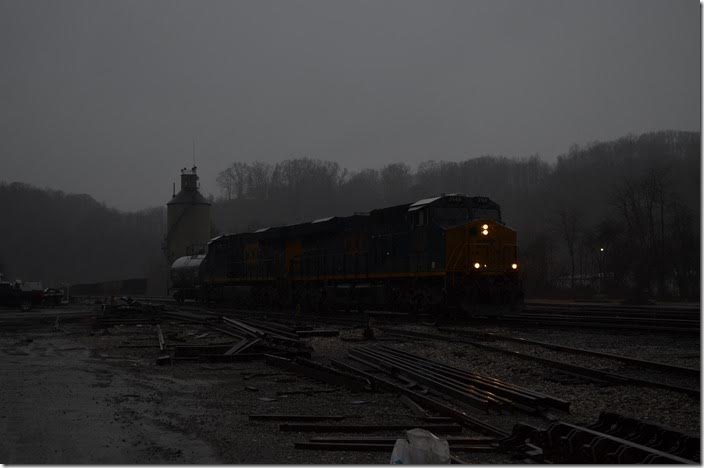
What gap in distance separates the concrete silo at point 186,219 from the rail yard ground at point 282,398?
6298cm

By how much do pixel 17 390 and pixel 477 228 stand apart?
14888mm

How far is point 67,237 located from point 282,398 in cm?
4166

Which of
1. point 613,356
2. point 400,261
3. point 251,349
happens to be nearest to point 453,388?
point 613,356

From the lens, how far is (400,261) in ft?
77.2

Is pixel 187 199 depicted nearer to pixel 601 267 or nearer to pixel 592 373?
pixel 601 267

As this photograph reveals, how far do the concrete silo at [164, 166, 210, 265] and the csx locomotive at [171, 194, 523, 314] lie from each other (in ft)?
155

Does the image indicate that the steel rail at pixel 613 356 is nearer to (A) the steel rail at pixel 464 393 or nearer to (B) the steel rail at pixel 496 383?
(B) the steel rail at pixel 496 383

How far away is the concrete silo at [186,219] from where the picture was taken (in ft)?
260

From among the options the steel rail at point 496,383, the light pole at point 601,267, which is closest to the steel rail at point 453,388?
the steel rail at point 496,383

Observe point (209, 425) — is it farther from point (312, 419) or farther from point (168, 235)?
point (168, 235)

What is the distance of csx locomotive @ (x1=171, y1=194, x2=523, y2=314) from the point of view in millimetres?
21469

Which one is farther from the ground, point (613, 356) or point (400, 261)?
point (400, 261)

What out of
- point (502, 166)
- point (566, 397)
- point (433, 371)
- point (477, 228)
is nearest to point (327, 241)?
point (477, 228)

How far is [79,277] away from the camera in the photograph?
92.1m
